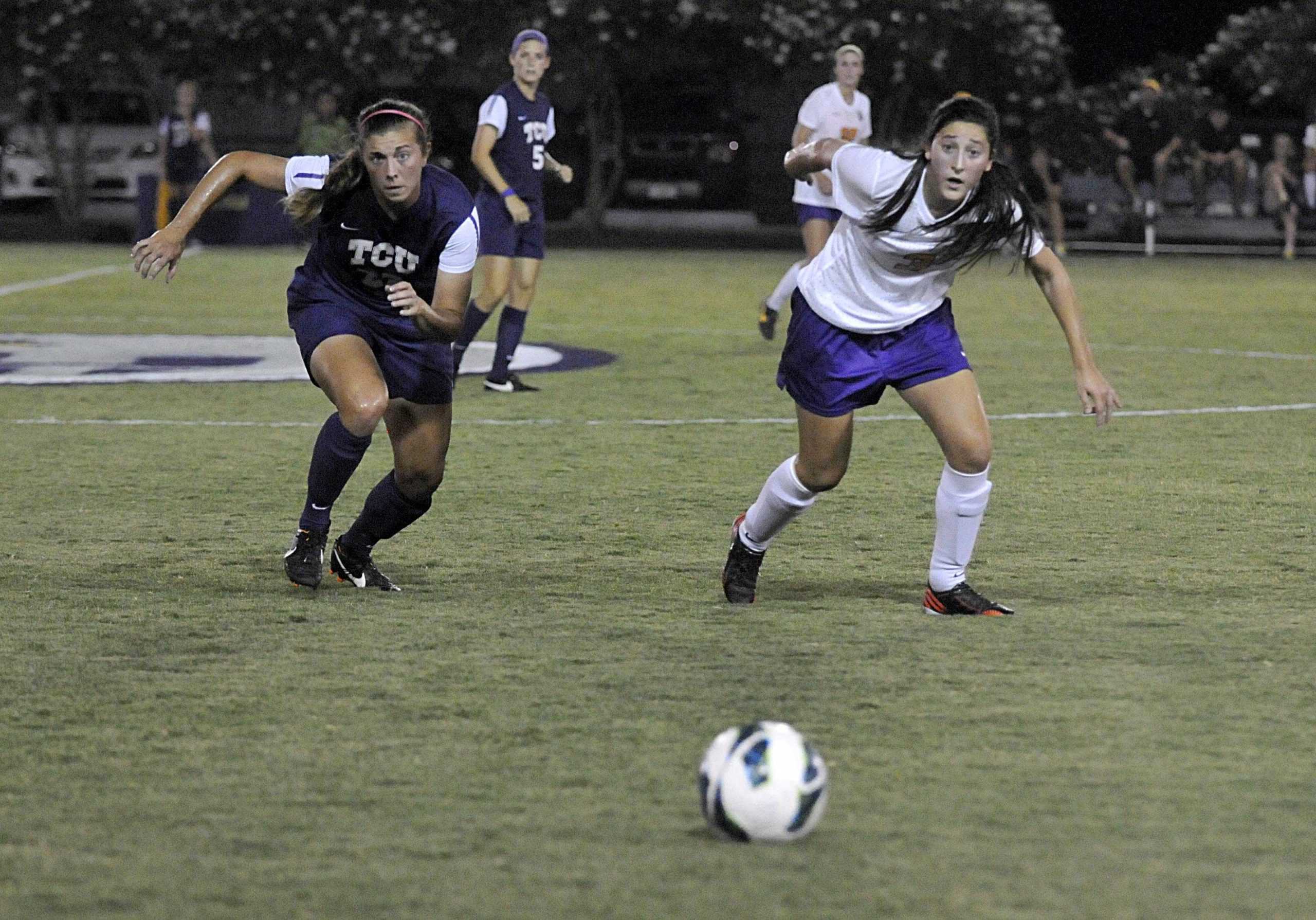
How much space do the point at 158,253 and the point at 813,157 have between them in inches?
82.1

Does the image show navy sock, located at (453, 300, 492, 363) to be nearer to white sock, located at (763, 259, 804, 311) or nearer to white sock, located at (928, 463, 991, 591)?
white sock, located at (763, 259, 804, 311)

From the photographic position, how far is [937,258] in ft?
22.0

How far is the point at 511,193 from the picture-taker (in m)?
12.8

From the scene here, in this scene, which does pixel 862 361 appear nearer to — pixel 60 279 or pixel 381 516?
pixel 381 516

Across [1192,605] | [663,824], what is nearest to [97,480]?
[1192,605]

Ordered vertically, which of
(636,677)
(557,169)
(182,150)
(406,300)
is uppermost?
(406,300)

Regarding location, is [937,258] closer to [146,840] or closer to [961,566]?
[961,566]

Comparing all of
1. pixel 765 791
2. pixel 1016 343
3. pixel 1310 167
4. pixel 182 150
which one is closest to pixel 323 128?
pixel 182 150

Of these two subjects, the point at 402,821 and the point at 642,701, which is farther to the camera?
the point at 642,701

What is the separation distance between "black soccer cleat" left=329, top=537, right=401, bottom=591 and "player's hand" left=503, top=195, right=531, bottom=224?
552cm

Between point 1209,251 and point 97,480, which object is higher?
point 97,480

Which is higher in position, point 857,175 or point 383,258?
point 857,175

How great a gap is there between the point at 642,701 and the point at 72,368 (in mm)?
9302

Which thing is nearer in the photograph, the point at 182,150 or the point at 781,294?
the point at 781,294
